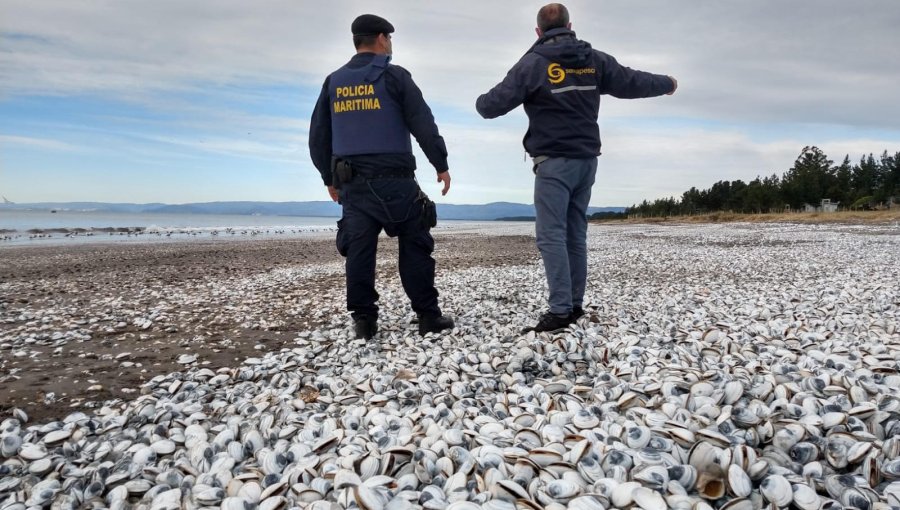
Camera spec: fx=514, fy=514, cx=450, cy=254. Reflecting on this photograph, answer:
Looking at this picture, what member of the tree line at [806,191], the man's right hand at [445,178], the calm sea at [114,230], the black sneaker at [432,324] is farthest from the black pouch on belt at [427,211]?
the tree line at [806,191]

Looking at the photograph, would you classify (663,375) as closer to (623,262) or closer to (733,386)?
(733,386)

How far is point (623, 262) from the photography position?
12.6m

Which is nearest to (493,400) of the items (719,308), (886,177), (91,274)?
(719,308)

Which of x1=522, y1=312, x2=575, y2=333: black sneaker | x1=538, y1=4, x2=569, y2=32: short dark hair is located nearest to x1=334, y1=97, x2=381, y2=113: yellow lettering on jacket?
x1=538, y1=4, x2=569, y2=32: short dark hair

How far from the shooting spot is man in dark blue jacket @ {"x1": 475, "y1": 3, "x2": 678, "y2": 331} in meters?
4.71

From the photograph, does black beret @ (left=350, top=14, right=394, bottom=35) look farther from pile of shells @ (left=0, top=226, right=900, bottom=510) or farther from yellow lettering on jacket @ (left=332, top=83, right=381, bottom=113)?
pile of shells @ (left=0, top=226, right=900, bottom=510)

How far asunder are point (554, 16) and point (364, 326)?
3521 millimetres

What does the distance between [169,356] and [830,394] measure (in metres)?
5.18

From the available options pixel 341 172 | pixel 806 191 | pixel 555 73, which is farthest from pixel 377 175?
pixel 806 191

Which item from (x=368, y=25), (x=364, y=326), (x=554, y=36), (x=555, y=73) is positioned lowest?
(x=364, y=326)

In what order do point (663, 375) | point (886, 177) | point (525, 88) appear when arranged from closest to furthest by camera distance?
point (663, 375), point (525, 88), point (886, 177)

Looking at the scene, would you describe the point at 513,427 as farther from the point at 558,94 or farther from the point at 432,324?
the point at 558,94

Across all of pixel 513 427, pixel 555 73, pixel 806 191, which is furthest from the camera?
pixel 806 191

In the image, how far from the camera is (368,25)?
204 inches
